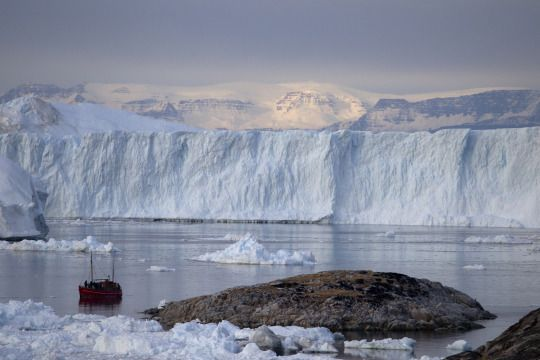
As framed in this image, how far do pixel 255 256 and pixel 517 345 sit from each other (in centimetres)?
1827

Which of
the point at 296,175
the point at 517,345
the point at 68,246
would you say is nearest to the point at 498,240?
the point at 68,246

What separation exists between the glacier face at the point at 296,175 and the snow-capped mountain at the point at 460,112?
5835cm

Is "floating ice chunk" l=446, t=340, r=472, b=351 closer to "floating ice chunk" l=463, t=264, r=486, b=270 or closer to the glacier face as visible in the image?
"floating ice chunk" l=463, t=264, r=486, b=270

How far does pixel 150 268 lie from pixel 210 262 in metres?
2.51

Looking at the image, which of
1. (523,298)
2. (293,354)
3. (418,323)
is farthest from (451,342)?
(523,298)

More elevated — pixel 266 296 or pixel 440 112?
pixel 440 112

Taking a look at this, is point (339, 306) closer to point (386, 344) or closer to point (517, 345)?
point (386, 344)

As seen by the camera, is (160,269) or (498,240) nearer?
(160,269)

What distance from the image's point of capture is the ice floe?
1125 cm

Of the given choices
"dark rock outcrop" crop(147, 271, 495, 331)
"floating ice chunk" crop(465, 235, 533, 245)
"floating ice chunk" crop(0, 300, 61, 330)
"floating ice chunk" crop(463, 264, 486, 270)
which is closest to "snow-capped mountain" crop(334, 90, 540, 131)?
"floating ice chunk" crop(465, 235, 533, 245)

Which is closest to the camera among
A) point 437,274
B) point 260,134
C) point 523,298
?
point 523,298

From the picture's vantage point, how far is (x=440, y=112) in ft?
379

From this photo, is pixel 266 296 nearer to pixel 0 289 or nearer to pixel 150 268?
pixel 0 289

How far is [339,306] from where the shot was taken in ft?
46.5
